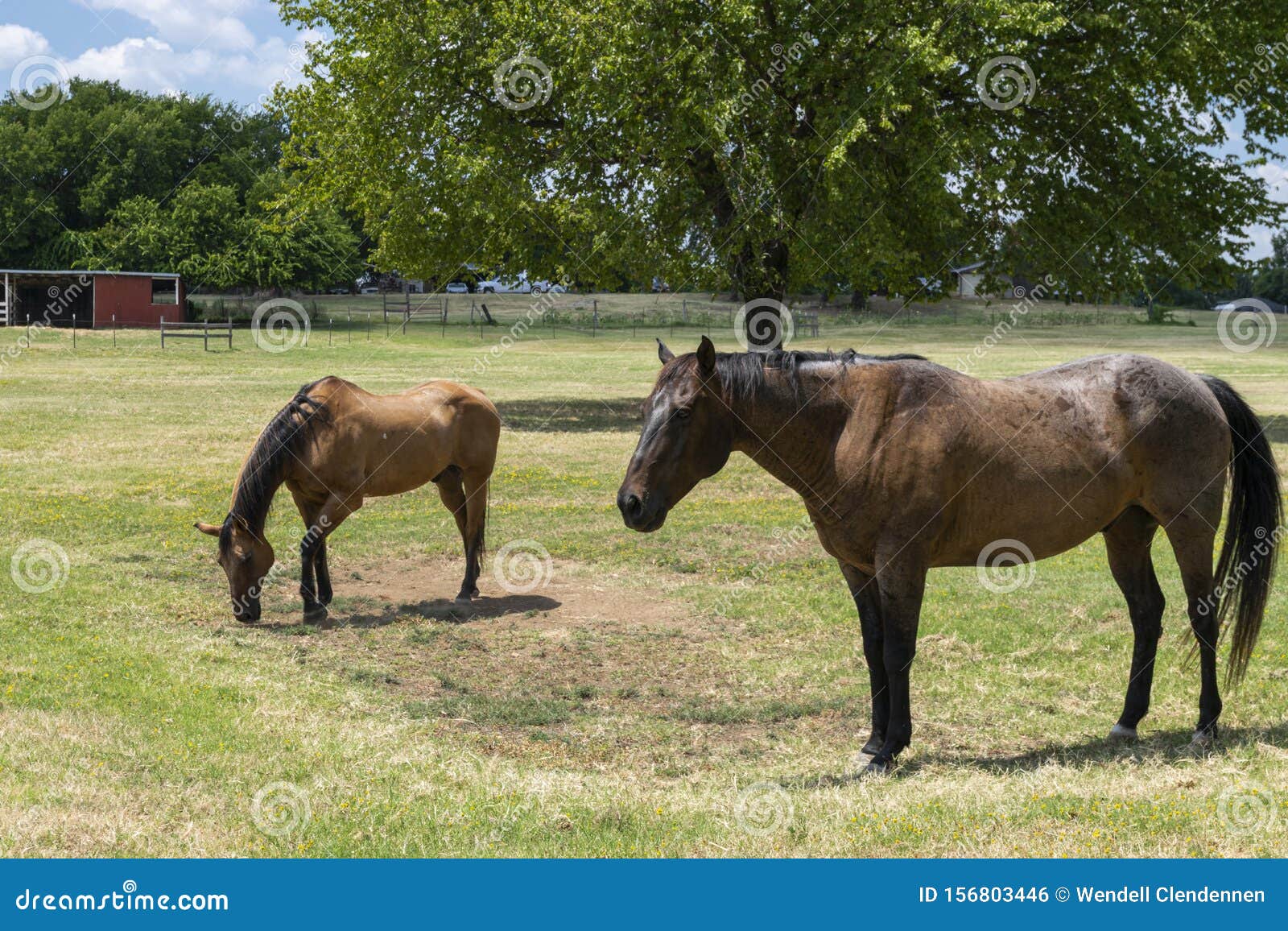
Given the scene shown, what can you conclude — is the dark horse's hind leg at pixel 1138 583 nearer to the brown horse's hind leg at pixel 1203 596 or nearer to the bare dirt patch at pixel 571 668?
the brown horse's hind leg at pixel 1203 596

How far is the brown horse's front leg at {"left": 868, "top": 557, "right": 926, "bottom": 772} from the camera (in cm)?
622

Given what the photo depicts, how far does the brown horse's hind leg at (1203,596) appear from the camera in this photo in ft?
22.2

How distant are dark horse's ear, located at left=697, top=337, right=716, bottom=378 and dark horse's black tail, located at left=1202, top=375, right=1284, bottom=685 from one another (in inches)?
121

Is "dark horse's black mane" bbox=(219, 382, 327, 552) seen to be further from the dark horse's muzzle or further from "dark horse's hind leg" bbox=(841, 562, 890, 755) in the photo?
"dark horse's hind leg" bbox=(841, 562, 890, 755)

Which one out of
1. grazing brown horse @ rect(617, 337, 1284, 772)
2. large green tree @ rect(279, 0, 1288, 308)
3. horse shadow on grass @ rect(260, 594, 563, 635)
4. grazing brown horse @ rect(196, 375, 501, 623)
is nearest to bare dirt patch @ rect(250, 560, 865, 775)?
horse shadow on grass @ rect(260, 594, 563, 635)

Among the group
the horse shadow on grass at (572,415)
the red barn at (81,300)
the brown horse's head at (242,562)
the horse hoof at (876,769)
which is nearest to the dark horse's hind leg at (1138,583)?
the horse hoof at (876,769)

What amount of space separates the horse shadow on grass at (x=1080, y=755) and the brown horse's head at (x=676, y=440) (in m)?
1.63

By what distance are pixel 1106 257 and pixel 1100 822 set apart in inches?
884

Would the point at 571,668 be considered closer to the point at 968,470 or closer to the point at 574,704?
the point at 574,704

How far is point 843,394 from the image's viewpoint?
6406mm

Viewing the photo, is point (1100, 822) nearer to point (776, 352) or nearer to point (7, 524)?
point (776, 352)

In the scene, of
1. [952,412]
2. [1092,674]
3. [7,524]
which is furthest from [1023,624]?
[7,524]

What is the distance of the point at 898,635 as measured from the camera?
246 inches

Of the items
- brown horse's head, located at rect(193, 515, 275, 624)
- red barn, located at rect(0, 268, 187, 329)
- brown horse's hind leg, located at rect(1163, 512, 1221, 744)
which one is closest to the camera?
brown horse's hind leg, located at rect(1163, 512, 1221, 744)
